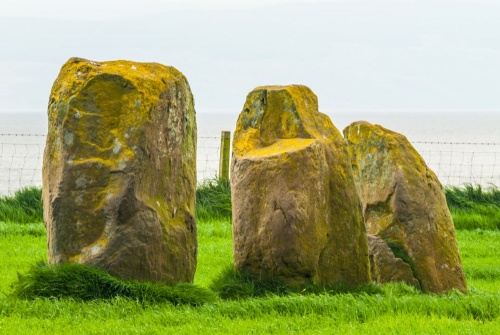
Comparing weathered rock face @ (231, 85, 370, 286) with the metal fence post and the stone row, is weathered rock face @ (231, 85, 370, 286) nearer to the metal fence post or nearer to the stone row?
the stone row

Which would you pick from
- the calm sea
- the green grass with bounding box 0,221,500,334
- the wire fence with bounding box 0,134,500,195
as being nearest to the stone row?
the green grass with bounding box 0,221,500,334

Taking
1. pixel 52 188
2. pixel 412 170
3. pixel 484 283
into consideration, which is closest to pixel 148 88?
pixel 52 188

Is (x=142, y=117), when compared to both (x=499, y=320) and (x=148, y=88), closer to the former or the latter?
(x=148, y=88)

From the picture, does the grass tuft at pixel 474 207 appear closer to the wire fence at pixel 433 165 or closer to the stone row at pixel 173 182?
the stone row at pixel 173 182

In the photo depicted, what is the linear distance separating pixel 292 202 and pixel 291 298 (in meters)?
1.11

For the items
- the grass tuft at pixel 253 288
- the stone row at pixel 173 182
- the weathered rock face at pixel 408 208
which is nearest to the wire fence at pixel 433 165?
the weathered rock face at pixel 408 208

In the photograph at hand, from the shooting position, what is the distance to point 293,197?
10.6 metres

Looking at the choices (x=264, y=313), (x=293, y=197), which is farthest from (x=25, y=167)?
(x=264, y=313)

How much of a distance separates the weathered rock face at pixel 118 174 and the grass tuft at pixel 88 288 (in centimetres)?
13

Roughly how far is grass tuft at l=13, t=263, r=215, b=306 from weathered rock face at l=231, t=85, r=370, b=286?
0.98 m

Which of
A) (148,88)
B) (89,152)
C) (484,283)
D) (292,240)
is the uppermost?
(148,88)

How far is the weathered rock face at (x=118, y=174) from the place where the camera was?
1016cm

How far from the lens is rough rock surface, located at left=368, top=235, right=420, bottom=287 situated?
12.3m

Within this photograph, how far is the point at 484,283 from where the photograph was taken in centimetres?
1441
